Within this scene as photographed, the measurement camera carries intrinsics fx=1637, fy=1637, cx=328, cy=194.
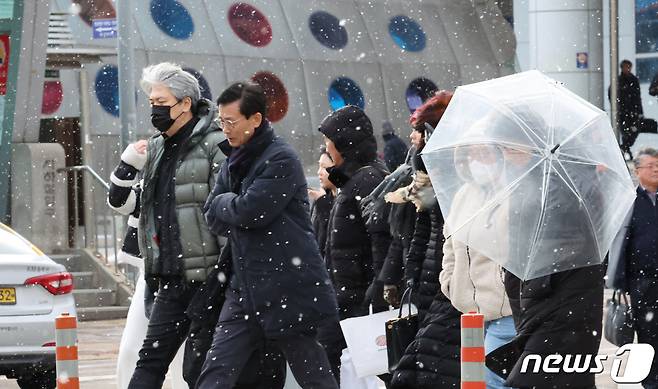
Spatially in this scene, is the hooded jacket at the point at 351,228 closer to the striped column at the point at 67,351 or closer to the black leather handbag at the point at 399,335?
the black leather handbag at the point at 399,335

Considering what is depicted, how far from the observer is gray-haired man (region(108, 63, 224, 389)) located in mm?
7957

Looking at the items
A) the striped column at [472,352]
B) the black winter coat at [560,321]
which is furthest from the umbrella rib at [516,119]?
the striped column at [472,352]

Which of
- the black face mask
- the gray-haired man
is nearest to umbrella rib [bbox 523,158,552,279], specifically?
the gray-haired man

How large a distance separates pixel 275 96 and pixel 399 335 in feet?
72.2

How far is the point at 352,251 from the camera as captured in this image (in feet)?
30.6

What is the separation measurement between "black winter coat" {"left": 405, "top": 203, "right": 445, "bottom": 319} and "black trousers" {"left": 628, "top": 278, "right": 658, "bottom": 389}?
3.03 m

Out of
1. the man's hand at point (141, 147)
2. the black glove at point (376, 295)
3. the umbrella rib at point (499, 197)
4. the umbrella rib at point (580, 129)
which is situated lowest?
the black glove at point (376, 295)

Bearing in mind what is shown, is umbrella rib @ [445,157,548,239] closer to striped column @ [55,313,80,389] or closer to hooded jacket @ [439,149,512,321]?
hooded jacket @ [439,149,512,321]

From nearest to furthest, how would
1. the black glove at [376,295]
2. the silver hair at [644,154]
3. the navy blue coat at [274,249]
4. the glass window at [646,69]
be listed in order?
1. the navy blue coat at [274,249]
2. the black glove at [376,295]
3. the silver hair at [644,154]
4. the glass window at [646,69]

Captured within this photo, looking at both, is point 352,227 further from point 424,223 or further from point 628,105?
point 628,105

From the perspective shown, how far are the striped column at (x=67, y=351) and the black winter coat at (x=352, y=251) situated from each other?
6.05ft

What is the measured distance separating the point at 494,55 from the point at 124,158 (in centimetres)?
2698

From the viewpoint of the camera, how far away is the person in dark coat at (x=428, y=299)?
297 inches

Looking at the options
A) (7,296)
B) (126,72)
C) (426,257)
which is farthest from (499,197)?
(126,72)
